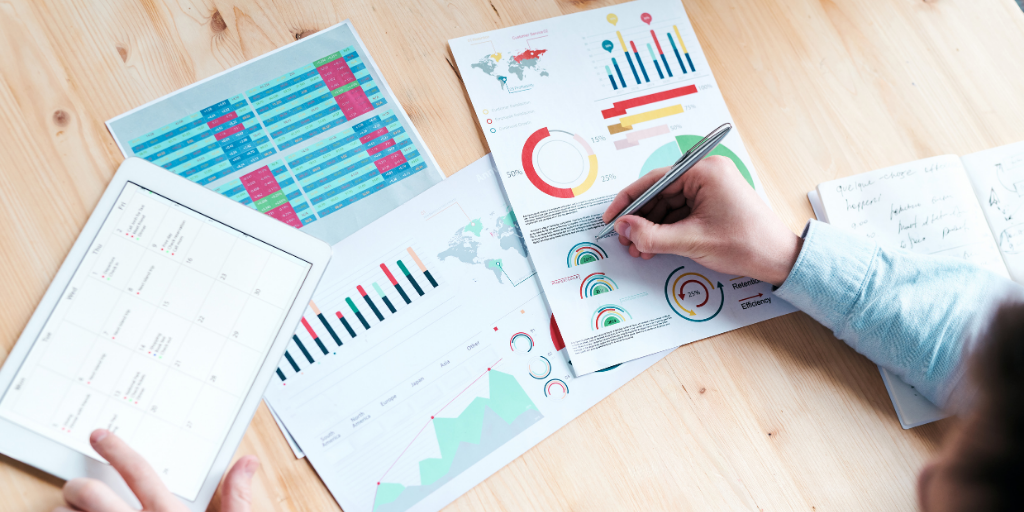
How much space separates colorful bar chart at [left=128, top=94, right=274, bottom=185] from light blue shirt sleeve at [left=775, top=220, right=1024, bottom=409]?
0.62 metres

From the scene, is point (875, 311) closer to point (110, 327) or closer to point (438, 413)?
point (438, 413)

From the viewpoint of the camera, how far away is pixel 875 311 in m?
0.62

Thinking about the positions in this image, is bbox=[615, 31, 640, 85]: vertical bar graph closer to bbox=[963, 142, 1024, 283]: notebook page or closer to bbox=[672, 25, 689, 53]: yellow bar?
bbox=[672, 25, 689, 53]: yellow bar

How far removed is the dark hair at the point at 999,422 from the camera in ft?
1.03

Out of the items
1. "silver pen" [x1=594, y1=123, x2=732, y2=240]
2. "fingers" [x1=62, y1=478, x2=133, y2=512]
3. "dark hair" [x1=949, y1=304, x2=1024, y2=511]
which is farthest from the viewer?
"silver pen" [x1=594, y1=123, x2=732, y2=240]

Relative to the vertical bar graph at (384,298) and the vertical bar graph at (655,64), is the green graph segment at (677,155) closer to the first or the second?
the vertical bar graph at (655,64)

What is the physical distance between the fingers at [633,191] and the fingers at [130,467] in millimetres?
504

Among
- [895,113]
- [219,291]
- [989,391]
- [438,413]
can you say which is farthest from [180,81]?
[895,113]

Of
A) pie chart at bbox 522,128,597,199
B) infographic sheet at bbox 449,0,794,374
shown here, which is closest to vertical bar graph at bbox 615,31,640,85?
infographic sheet at bbox 449,0,794,374

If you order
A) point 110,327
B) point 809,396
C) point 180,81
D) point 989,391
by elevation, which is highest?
point 180,81

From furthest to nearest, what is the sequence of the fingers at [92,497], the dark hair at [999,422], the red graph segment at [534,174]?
the red graph segment at [534,174] < the fingers at [92,497] < the dark hair at [999,422]

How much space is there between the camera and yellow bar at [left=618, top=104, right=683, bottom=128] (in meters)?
0.68

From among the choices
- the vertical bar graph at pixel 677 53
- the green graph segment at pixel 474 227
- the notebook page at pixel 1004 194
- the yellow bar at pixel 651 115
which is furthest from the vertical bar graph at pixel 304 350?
the notebook page at pixel 1004 194

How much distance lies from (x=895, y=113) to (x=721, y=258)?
361mm
